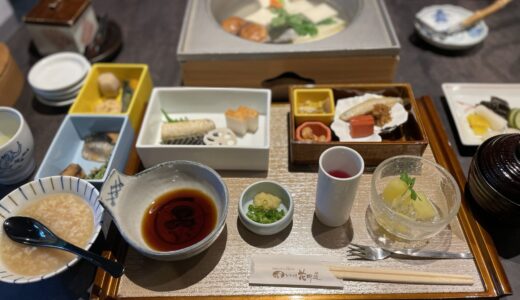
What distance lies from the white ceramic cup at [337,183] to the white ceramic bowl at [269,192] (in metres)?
0.11

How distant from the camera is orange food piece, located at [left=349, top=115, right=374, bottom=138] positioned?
5.13 ft

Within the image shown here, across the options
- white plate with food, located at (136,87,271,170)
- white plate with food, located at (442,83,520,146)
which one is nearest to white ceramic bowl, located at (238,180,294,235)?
white plate with food, located at (136,87,271,170)

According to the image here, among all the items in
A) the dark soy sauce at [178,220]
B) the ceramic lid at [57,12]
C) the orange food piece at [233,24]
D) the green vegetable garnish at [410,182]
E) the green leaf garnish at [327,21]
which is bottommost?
the dark soy sauce at [178,220]

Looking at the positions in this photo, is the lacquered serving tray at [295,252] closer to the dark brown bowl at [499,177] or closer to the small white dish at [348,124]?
the dark brown bowl at [499,177]

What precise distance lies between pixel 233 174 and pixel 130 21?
5.25 ft

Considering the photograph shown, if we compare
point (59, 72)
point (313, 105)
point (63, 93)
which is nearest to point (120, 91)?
point (63, 93)

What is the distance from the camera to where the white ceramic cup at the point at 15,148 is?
1.52m

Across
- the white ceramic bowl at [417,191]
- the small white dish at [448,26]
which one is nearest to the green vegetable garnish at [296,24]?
the small white dish at [448,26]

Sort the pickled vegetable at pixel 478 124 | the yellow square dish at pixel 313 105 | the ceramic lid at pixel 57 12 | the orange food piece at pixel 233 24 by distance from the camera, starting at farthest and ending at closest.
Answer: the orange food piece at pixel 233 24, the ceramic lid at pixel 57 12, the pickled vegetable at pixel 478 124, the yellow square dish at pixel 313 105

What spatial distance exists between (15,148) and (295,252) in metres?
1.19

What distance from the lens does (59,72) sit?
206cm

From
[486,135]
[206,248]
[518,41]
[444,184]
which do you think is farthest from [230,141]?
[518,41]

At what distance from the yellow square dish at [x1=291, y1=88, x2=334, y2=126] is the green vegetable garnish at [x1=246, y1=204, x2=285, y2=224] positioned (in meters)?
0.45

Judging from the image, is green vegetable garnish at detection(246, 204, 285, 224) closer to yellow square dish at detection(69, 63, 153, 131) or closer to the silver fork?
the silver fork
